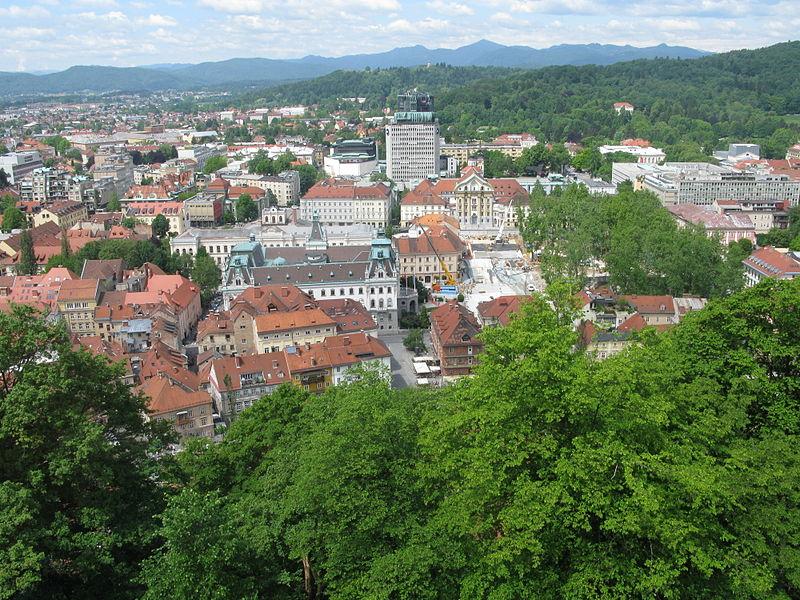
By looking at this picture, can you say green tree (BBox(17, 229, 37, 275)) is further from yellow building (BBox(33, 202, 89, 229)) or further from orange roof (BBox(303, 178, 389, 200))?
orange roof (BBox(303, 178, 389, 200))

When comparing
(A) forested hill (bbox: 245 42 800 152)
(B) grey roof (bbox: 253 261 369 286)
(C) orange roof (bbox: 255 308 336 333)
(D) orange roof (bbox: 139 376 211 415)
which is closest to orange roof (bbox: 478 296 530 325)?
(B) grey roof (bbox: 253 261 369 286)

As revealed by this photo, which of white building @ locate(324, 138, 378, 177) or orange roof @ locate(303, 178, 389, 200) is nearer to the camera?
orange roof @ locate(303, 178, 389, 200)

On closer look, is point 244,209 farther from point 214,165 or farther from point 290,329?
point 290,329

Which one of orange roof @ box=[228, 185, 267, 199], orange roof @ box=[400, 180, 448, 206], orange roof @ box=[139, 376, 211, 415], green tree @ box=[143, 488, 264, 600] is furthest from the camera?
orange roof @ box=[228, 185, 267, 199]

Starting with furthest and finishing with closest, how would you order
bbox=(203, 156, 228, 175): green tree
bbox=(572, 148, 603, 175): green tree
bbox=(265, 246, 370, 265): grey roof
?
1. bbox=(203, 156, 228, 175): green tree
2. bbox=(572, 148, 603, 175): green tree
3. bbox=(265, 246, 370, 265): grey roof

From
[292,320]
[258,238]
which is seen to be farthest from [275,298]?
[258,238]

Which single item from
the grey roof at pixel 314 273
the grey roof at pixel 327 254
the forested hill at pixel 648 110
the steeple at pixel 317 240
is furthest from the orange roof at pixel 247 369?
the forested hill at pixel 648 110

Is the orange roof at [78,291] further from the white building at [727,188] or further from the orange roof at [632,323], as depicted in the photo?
the white building at [727,188]
